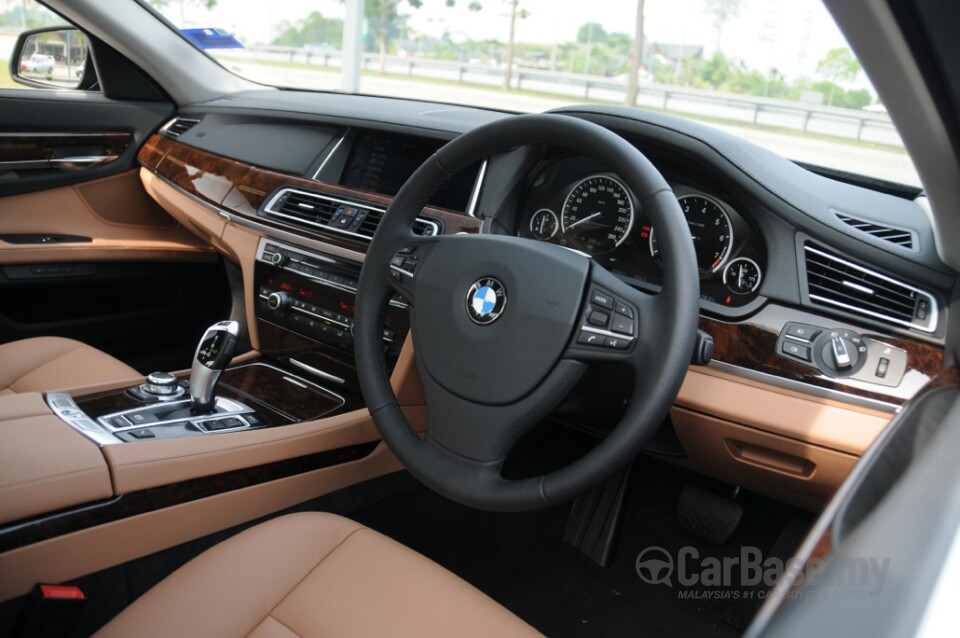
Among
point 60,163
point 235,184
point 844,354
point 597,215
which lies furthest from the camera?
point 60,163

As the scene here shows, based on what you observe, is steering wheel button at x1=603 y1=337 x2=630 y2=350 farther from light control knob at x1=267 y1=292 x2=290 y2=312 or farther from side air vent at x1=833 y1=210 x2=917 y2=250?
light control knob at x1=267 y1=292 x2=290 y2=312

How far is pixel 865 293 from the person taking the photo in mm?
1545

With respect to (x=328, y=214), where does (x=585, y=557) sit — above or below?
below

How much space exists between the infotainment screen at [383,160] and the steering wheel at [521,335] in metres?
0.64

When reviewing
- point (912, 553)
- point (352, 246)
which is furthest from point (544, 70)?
point (912, 553)

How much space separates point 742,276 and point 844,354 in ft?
0.82

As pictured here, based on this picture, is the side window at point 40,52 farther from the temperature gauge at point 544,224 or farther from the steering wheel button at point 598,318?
the steering wheel button at point 598,318

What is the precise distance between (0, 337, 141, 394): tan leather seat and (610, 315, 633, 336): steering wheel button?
1209 millimetres

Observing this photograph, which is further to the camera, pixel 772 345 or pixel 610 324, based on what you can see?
pixel 772 345

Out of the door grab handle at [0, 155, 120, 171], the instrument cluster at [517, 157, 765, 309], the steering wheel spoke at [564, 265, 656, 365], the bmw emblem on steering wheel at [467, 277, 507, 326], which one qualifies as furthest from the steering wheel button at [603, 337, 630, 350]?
the door grab handle at [0, 155, 120, 171]

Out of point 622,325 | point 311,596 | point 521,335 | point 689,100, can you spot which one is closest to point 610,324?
point 622,325

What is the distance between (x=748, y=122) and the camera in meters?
1.87

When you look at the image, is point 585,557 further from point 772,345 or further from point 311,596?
point 311,596

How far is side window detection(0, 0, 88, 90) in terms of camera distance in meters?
2.82
